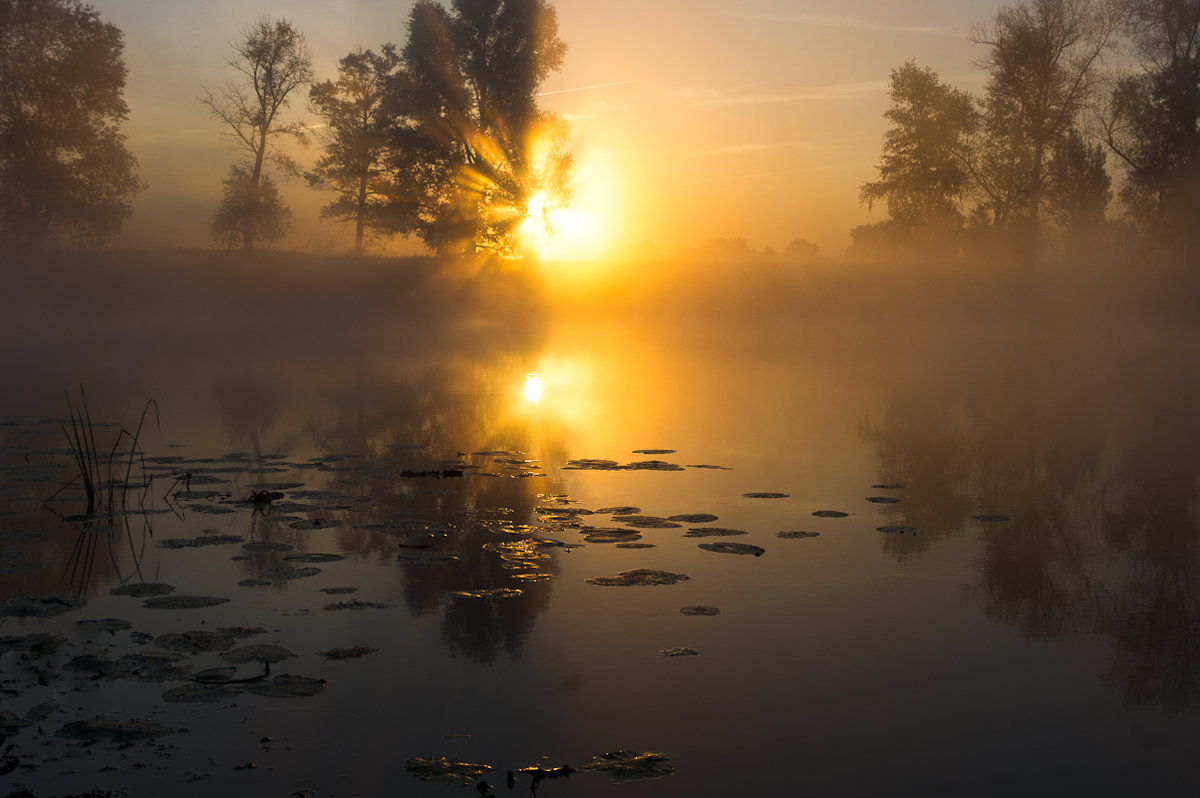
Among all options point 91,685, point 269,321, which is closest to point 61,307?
point 269,321

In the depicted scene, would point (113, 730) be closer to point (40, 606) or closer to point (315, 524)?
point (40, 606)

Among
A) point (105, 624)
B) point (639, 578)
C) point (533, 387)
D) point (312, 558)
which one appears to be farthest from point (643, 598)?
point (533, 387)

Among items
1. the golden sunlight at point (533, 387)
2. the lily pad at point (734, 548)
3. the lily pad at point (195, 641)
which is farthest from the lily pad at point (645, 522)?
the golden sunlight at point (533, 387)

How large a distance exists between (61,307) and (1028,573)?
4605cm

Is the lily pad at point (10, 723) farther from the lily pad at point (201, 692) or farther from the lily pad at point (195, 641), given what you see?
the lily pad at point (195, 641)

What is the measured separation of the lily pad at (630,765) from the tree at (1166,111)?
49625 mm

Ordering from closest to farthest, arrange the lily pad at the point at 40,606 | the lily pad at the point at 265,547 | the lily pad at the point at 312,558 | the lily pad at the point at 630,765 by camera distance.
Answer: the lily pad at the point at 630,765, the lily pad at the point at 40,606, the lily pad at the point at 312,558, the lily pad at the point at 265,547

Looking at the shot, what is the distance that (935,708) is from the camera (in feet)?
18.2

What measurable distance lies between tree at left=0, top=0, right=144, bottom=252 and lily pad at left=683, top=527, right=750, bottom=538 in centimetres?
4806

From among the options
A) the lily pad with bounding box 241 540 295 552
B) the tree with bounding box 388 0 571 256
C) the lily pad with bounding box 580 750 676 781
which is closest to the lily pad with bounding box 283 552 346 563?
the lily pad with bounding box 241 540 295 552

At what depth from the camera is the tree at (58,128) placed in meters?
47.0

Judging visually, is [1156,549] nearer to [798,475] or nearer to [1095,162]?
[798,475]

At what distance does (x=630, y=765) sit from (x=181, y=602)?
3.86m

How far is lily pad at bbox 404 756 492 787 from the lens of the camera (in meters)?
4.57
